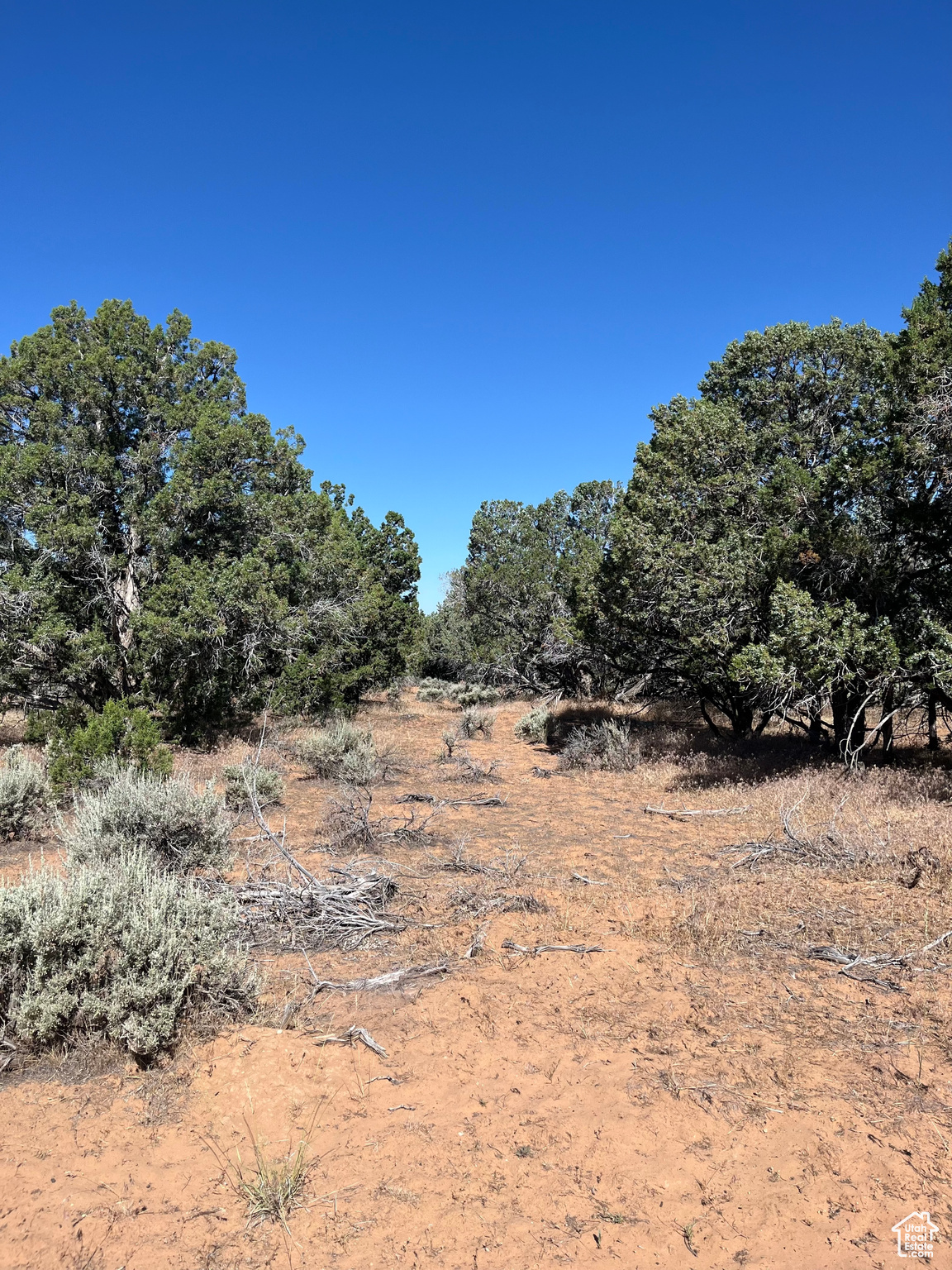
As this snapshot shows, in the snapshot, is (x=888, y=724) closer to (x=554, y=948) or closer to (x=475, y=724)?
(x=554, y=948)

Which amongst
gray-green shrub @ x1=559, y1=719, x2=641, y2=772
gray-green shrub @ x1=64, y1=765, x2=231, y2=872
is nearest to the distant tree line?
gray-green shrub @ x1=559, y1=719, x2=641, y2=772

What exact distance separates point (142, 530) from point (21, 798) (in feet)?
23.0

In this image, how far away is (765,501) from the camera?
1196cm

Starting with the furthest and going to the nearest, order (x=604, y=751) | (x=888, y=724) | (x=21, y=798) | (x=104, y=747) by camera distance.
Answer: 1. (x=604, y=751)
2. (x=888, y=724)
3. (x=104, y=747)
4. (x=21, y=798)

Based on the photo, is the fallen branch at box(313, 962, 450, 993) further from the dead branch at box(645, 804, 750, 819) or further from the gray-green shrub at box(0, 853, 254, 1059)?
the dead branch at box(645, 804, 750, 819)

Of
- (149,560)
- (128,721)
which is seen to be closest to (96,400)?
(149,560)

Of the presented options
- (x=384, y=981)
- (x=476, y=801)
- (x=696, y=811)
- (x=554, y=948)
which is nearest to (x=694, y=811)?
(x=696, y=811)

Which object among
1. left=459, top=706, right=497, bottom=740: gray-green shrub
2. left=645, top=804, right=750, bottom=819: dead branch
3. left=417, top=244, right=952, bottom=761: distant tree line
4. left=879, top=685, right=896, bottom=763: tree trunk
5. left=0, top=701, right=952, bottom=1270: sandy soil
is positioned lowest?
left=0, top=701, right=952, bottom=1270: sandy soil

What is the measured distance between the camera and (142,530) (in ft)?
45.2

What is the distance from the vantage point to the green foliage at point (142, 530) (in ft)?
42.2

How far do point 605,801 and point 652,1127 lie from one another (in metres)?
7.99

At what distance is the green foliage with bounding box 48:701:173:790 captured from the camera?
9.32 m

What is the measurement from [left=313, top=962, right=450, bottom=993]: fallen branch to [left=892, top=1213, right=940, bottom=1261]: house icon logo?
2.99 metres

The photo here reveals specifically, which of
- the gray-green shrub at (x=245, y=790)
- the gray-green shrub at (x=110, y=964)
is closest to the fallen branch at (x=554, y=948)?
the gray-green shrub at (x=110, y=964)
